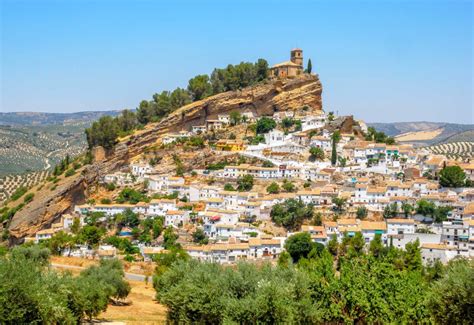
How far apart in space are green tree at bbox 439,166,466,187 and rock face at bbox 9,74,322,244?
84.2 ft

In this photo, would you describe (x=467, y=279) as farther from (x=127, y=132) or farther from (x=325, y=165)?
(x=127, y=132)

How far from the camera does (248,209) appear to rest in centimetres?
5406

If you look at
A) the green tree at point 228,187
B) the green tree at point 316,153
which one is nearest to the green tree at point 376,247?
the green tree at point 228,187

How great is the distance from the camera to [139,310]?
33.3 m

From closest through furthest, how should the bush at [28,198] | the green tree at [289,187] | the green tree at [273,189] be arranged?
the green tree at [273,189]
the green tree at [289,187]
the bush at [28,198]

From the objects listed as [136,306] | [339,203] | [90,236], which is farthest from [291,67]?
[136,306]

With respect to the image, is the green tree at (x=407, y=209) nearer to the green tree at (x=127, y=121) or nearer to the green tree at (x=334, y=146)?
the green tree at (x=334, y=146)

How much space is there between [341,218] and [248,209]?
28.5ft

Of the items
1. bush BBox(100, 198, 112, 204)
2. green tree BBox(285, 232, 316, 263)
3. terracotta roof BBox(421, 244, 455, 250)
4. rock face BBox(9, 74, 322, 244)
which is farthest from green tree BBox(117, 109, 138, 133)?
terracotta roof BBox(421, 244, 455, 250)

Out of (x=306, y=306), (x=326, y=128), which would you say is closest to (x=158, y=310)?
(x=306, y=306)

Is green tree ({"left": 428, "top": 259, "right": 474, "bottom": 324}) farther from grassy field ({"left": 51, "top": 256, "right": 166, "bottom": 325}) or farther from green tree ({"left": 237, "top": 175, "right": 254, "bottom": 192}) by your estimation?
green tree ({"left": 237, "top": 175, "right": 254, "bottom": 192})

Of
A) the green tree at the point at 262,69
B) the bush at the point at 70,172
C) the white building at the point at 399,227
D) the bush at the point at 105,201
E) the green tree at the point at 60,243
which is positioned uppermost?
the green tree at the point at 262,69

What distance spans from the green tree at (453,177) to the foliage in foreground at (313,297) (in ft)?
99.6

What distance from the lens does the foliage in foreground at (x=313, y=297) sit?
69.6ft
